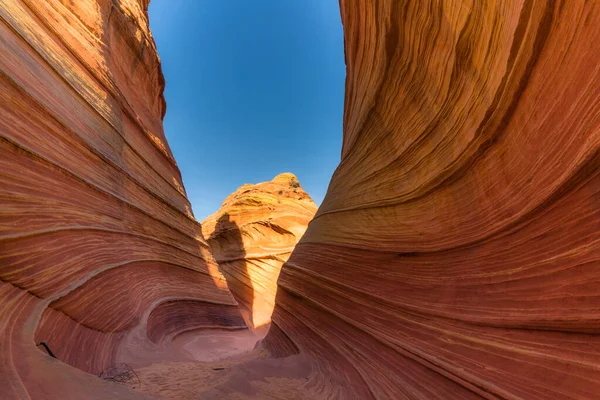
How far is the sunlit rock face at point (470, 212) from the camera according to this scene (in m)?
1.08

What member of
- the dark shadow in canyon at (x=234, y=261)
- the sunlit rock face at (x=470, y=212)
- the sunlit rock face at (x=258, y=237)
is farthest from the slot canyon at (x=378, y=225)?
the dark shadow in canyon at (x=234, y=261)

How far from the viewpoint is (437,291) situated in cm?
188

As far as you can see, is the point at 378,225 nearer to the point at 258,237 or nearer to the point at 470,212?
the point at 470,212

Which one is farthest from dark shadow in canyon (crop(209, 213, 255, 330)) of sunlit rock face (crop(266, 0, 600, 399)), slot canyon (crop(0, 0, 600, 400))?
sunlit rock face (crop(266, 0, 600, 399))

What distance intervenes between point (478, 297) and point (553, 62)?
131 cm

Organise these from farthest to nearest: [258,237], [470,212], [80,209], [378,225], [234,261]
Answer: [234,261] < [258,237] < [80,209] < [378,225] < [470,212]

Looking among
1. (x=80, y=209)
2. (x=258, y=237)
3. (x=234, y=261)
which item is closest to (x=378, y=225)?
(x=80, y=209)

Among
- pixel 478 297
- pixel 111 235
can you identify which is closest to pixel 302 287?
pixel 478 297

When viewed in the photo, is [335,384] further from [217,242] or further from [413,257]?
[217,242]

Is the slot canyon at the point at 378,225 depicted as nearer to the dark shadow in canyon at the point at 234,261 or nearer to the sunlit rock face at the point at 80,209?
the sunlit rock face at the point at 80,209

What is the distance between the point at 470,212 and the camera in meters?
1.71

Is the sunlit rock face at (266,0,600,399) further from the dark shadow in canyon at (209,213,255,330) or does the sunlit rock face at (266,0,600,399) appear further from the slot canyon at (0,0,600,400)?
the dark shadow in canyon at (209,213,255,330)

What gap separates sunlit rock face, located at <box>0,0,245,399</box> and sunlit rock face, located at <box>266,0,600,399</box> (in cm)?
185

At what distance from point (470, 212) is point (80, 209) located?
3.81 meters
